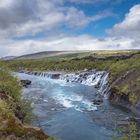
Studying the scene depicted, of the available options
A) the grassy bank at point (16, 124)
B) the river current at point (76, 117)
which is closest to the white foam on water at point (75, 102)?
the river current at point (76, 117)

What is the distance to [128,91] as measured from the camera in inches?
2010

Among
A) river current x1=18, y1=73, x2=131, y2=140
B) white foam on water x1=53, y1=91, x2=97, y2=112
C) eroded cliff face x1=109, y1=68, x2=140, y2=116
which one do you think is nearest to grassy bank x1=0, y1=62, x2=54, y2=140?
river current x1=18, y1=73, x2=131, y2=140

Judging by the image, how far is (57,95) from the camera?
199 ft

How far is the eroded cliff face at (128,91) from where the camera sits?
Result: 47.0 m

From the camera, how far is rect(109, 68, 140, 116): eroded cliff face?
47000 mm

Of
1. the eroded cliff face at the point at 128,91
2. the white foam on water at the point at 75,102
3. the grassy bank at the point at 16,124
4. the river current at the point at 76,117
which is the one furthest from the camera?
the white foam on water at the point at 75,102

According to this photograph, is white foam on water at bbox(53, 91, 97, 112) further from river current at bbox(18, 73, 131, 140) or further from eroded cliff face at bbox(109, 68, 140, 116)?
eroded cliff face at bbox(109, 68, 140, 116)

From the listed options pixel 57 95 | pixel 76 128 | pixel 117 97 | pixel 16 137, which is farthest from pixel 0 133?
pixel 57 95

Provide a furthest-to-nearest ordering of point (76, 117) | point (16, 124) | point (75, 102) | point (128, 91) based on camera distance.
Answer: point (75, 102) < point (128, 91) < point (76, 117) < point (16, 124)

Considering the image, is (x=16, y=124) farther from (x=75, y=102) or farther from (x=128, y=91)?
(x=128, y=91)

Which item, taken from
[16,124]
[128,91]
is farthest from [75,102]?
[16,124]

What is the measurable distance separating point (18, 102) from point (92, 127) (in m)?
10.4

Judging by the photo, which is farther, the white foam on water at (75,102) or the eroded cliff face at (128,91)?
the white foam on water at (75,102)

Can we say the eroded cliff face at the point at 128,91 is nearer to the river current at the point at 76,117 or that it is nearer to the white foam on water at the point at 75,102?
the river current at the point at 76,117
